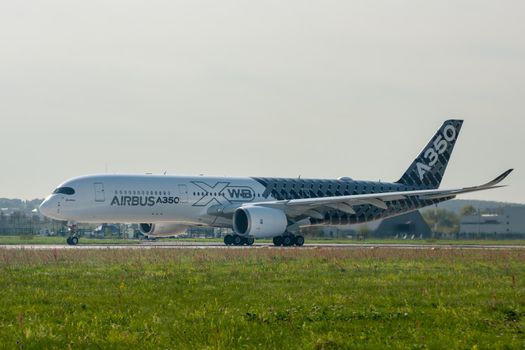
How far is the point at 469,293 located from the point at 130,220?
34.7 m

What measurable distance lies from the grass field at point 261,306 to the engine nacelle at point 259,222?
22420 millimetres

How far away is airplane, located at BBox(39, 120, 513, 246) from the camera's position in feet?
168

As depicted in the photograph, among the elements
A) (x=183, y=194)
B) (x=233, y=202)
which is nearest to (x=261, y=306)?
(x=183, y=194)

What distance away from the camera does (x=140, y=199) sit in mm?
51906

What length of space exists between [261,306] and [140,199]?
34.9 meters

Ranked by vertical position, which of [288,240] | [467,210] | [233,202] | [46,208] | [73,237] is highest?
[467,210]

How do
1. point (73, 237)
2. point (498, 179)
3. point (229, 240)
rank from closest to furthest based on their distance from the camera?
point (498, 179)
point (73, 237)
point (229, 240)

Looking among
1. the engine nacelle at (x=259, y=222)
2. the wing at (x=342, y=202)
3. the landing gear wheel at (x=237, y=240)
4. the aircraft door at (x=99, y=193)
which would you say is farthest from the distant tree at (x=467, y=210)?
the aircraft door at (x=99, y=193)

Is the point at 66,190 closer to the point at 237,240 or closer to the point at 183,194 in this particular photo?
the point at 183,194

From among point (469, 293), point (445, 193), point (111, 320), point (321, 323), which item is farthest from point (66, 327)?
point (445, 193)

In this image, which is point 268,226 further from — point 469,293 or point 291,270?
point 469,293

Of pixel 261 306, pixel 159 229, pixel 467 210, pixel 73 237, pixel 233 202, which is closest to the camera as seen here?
pixel 261 306

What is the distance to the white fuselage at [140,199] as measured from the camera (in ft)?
167

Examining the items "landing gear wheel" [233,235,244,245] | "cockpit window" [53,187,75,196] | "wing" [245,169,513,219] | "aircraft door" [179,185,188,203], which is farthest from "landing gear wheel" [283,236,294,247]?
"cockpit window" [53,187,75,196]
